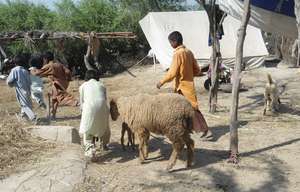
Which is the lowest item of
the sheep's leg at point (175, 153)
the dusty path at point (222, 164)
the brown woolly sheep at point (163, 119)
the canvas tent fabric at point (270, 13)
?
the dusty path at point (222, 164)

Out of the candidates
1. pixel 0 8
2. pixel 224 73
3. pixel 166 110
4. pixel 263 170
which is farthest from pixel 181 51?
pixel 0 8

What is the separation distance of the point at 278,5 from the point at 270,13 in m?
0.24

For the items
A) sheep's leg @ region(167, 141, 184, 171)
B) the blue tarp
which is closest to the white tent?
the blue tarp

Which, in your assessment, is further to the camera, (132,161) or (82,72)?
(82,72)

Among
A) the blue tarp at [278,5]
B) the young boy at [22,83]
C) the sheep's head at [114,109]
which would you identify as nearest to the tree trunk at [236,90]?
the sheep's head at [114,109]

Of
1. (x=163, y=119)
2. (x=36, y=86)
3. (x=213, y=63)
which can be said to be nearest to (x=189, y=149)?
(x=163, y=119)

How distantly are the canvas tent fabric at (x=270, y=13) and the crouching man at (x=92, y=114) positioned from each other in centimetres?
419

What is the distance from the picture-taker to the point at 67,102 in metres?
11.0

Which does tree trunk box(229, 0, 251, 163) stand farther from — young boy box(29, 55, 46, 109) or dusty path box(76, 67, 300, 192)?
young boy box(29, 55, 46, 109)

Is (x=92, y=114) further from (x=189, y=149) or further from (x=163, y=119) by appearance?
(x=189, y=149)

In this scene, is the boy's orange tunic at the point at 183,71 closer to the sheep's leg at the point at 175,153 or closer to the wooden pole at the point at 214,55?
the sheep's leg at the point at 175,153

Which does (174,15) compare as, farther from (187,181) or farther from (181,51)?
(187,181)

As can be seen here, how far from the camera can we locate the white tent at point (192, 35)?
21.7 m

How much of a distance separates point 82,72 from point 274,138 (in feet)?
44.4
